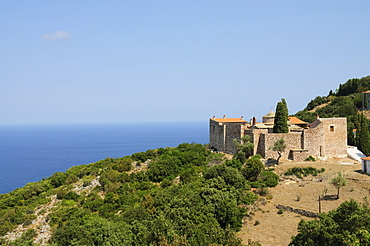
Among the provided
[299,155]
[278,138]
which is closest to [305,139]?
[299,155]

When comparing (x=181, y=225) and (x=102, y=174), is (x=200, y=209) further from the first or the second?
(x=102, y=174)

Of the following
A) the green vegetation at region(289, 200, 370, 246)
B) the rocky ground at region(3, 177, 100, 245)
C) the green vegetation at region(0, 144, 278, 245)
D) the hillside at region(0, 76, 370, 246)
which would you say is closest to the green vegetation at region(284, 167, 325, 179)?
the hillside at region(0, 76, 370, 246)

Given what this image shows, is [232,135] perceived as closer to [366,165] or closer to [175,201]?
[366,165]

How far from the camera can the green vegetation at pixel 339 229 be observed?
14797 mm

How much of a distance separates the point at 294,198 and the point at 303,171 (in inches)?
193

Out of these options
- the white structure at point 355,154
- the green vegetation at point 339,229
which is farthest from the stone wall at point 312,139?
the green vegetation at point 339,229

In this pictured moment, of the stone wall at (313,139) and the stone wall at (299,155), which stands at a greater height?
the stone wall at (313,139)

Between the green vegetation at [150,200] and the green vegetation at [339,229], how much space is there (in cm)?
342

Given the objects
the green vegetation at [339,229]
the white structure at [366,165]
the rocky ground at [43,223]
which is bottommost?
the rocky ground at [43,223]

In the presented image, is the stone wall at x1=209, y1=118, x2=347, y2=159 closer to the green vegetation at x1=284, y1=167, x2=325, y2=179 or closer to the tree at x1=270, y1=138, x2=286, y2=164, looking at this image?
the tree at x1=270, y1=138, x2=286, y2=164

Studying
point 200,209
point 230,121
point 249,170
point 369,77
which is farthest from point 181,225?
point 369,77

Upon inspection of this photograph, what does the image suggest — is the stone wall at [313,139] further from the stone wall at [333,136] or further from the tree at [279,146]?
the tree at [279,146]

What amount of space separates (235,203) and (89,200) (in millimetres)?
14710

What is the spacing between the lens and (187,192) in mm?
24609
